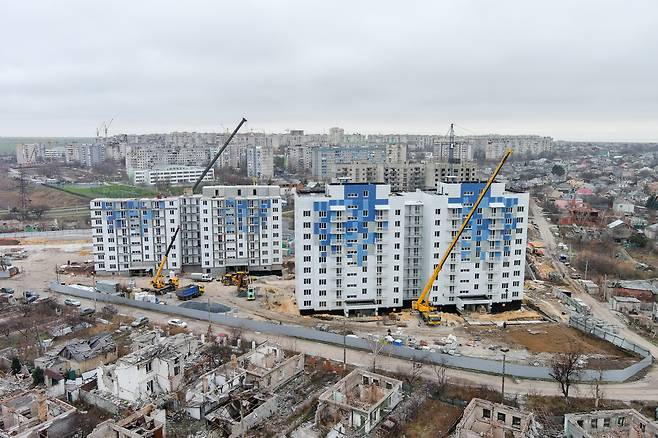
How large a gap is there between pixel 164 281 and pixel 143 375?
1626 centimetres

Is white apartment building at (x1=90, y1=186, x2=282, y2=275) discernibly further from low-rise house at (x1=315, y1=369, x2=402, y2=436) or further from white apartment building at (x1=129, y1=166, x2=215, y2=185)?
white apartment building at (x1=129, y1=166, x2=215, y2=185)

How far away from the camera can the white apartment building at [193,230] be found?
37.6 m

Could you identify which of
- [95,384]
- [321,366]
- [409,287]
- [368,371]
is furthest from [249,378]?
[409,287]

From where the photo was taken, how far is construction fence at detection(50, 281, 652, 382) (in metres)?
21.9

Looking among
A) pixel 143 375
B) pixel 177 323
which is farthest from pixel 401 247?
pixel 143 375

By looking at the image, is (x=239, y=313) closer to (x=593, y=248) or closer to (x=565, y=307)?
(x=565, y=307)

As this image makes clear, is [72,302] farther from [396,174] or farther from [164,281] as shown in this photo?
[396,174]

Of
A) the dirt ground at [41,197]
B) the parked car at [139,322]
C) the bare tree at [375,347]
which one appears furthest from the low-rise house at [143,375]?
the dirt ground at [41,197]

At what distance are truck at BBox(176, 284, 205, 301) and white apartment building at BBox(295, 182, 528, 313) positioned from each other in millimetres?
7969

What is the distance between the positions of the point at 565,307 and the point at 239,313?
2100 cm

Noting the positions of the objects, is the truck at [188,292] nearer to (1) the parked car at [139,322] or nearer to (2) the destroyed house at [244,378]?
(1) the parked car at [139,322]

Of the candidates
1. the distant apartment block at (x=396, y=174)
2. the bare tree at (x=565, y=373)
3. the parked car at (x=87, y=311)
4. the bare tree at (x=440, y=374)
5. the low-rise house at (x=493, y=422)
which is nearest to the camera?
the low-rise house at (x=493, y=422)

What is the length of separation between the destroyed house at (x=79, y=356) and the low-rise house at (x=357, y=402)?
1110 centimetres

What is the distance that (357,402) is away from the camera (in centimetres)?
2012
